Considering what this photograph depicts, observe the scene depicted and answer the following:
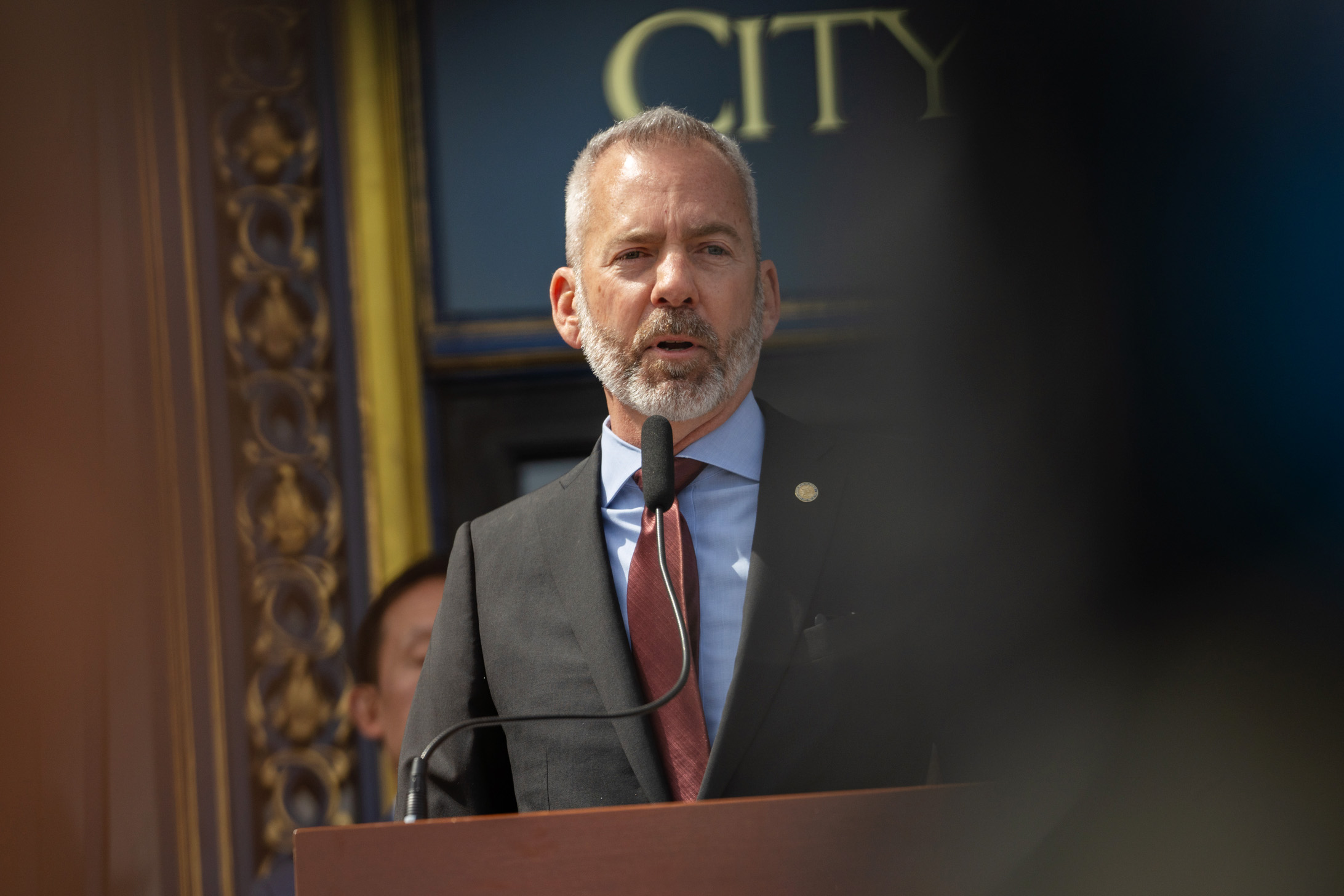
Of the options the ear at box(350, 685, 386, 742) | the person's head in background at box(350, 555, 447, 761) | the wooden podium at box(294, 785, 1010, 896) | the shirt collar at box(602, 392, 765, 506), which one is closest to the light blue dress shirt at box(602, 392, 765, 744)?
the shirt collar at box(602, 392, 765, 506)

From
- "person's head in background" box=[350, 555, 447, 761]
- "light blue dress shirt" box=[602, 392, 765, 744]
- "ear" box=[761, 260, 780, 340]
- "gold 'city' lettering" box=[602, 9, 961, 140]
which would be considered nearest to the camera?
"light blue dress shirt" box=[602, 392, 765, 744]

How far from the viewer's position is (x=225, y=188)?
7.07ft

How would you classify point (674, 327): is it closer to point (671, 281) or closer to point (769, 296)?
point (671, 281)

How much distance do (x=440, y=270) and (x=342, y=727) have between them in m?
0.86

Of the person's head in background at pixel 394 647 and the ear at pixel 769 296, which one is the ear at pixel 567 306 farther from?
the person's head in background at pixel 394 647

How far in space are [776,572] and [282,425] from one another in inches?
55.0

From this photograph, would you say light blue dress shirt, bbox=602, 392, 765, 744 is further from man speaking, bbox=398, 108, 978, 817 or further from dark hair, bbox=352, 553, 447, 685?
dark hair, bbox=352, 553, 447, 685

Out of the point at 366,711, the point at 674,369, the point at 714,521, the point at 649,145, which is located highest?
the point at 649,145

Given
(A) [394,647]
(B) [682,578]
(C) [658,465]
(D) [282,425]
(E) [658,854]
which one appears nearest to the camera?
(E) [658,854]

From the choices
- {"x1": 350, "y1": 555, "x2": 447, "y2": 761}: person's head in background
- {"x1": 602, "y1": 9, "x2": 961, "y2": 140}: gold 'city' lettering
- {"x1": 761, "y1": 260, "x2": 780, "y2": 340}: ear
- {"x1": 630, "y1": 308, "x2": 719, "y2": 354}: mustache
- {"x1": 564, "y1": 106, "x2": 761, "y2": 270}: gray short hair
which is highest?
{"x1": 602, "y1": 9, "x2": 961, "y2": 140}: gold 'city' lettering

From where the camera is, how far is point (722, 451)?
1100mm

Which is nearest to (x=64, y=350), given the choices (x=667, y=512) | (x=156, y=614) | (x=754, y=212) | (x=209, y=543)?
(x=667, y=512)

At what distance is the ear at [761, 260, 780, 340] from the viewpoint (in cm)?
116

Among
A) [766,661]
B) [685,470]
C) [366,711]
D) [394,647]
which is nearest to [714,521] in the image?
[685,470]
